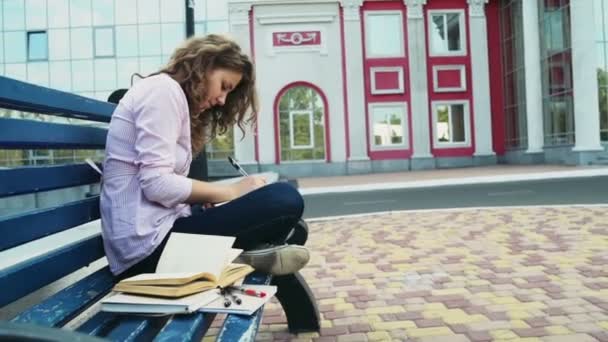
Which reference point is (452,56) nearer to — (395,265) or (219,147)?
(219,147)

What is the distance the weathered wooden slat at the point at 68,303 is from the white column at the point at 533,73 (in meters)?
23.5

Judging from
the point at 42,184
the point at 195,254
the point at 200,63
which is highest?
the point at 200,63

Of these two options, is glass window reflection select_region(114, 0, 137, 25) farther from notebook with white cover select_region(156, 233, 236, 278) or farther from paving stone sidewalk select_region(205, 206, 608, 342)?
notebook with white cover select_region(156, 233, 236, 278)

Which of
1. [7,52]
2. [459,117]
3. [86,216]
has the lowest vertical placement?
[86,216]

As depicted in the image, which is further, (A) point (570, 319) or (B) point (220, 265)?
(A) point (570, 319)

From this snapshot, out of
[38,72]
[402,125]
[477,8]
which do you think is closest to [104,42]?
[38,72]

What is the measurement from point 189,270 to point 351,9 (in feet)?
78.3

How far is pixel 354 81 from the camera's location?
80.4 feet

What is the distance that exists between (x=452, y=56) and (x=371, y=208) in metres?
17.4

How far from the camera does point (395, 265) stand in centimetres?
471

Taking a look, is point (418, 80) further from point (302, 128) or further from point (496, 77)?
point (302, 128)

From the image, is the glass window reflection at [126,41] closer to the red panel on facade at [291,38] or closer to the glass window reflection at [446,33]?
the red panel on facade at [291,38]

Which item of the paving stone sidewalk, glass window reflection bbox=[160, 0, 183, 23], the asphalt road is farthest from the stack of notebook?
glass window reflection bbox=[160, 0, 183, 23]

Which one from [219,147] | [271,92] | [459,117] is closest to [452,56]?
[459,117]
